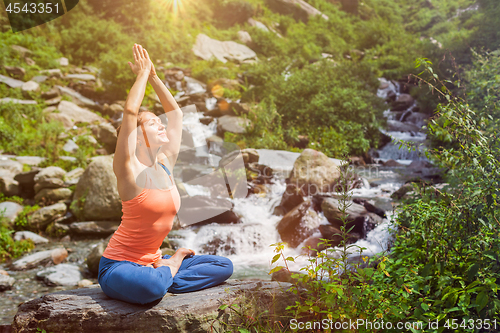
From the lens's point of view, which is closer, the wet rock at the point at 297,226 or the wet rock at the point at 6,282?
the wet rock at the point at 6,282

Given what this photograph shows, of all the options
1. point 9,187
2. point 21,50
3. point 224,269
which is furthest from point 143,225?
point 21,50

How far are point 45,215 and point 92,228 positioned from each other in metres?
1.05

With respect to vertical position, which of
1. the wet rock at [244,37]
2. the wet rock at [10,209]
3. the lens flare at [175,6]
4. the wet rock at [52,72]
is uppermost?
the lens flare at [175,6]

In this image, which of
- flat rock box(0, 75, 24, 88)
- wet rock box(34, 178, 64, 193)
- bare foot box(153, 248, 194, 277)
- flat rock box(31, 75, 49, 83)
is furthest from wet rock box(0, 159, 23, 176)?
bare foot box(153, 248, 194, 277)

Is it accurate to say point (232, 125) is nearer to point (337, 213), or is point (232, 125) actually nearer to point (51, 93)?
point (337, 213)

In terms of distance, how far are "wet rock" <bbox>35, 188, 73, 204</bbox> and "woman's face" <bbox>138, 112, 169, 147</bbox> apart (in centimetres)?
618

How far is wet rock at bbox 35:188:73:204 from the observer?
23.5 ft

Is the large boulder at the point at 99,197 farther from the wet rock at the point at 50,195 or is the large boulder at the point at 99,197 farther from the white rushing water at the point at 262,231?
the white rushing water at the point at 262,231

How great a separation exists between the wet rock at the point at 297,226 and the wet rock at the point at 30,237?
4.85m

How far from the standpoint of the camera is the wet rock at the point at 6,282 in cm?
468

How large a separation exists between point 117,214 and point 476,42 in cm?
1574

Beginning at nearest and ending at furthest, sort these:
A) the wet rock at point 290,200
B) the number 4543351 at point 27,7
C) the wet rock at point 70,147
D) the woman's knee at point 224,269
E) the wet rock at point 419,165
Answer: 1. the woman's knee at point 224,269
2. the wet rock at point 290,200
3. the wet rock at point 70,147
4. the wet rock at point 419,165
5. the number 4543351 at point 27,7

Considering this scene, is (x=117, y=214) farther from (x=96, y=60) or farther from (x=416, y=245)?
(x=96, y=60)

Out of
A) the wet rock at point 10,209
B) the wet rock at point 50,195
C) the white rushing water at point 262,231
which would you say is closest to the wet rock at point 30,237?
the wet rock at point 10,209
